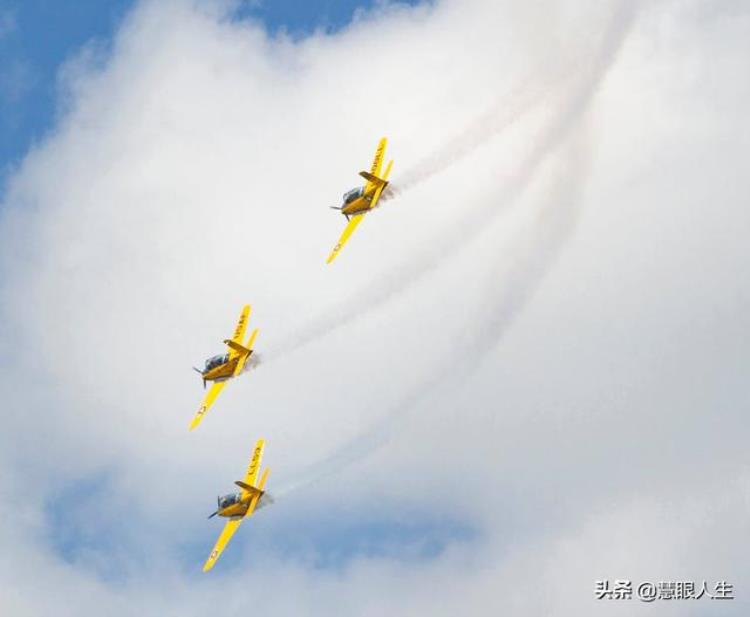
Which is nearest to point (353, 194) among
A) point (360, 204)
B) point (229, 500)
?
point (360, 204)

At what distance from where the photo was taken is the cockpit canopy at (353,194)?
128375mm

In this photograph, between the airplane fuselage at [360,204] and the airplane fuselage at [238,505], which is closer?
the airplane fuselage at [238,505]

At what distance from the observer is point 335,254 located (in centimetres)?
12794

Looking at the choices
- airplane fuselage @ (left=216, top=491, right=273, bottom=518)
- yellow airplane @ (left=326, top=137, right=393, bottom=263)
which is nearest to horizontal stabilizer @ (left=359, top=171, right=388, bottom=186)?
yellow airplane @ (left=326, top=137, right=393, bottom=263)

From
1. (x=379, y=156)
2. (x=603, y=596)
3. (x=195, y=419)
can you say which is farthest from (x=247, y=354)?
(x=603, y=596)

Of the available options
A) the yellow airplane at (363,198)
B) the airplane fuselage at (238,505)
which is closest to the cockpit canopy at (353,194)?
the yellow airplane at (363,198)

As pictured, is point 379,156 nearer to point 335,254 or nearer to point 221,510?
point 335,254

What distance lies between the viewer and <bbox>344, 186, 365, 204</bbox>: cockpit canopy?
128375 mm

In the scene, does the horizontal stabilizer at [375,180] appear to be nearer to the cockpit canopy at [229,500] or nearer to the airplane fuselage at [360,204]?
the airplane fuselage at [360,204]

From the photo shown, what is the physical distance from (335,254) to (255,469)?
43.4ft

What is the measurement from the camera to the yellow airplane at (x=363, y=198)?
127 metres

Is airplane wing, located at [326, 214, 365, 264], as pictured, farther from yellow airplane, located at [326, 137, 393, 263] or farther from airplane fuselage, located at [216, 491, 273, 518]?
airplane fuselage, located at [216, 491, 273, 518]

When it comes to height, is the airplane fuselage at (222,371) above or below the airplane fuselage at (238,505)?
above

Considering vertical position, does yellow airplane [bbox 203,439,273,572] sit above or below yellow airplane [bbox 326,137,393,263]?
below
